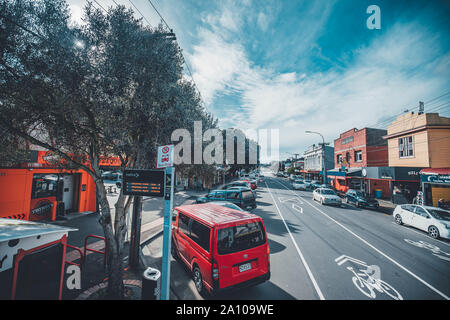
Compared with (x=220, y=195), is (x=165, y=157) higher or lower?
higher

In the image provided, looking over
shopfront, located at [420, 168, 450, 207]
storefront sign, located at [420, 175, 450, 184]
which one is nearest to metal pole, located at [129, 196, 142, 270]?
Answer: storefront sign, located at [420, 175, 450, 184]

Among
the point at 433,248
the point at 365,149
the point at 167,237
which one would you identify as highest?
the point at 365,149

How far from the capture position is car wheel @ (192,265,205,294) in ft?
14.9

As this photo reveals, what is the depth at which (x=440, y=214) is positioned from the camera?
373 inches

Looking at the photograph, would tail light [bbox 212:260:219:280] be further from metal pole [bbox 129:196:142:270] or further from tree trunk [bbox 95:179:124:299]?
metal pole [bbox 129:196:142:270]

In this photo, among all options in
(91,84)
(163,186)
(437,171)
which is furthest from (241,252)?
(437,171)

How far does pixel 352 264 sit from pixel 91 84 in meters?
9.35

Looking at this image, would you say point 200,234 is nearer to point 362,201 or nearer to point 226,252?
point 226,252

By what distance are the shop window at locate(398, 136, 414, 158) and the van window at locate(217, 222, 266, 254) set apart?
22.9m

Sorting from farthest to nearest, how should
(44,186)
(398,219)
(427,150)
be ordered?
1. (427,150)
2. (398,219)
3. (44,186)

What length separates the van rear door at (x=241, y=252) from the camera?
161 inches
